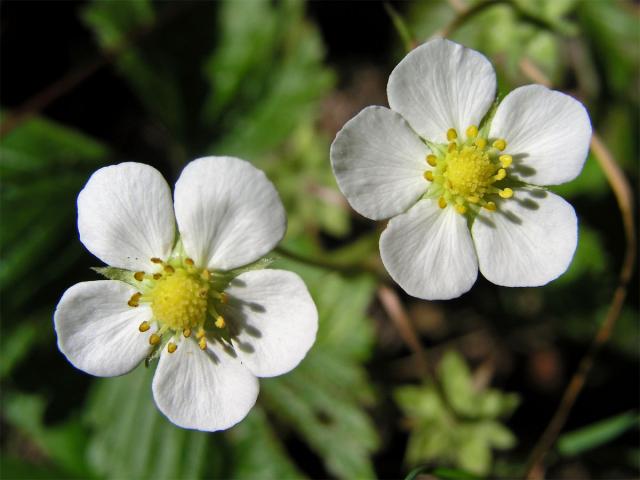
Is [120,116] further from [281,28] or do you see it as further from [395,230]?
[395,230]

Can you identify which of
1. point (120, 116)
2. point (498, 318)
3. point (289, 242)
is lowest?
point (498, 318)

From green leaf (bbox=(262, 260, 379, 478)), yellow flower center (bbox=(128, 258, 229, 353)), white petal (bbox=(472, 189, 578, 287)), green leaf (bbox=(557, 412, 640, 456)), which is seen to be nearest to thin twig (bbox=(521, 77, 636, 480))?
green leaf (bbox=(557, 412, 640, 456))

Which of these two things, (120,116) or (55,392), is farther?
(120,116)

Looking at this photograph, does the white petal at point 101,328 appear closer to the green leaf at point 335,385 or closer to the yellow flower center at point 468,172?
the yellow flower center at point 468,172

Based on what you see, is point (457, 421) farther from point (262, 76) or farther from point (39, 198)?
point (39, 198)

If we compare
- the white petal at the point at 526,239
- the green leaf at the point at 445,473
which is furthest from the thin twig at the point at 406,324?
the white petal at the point at 526,239

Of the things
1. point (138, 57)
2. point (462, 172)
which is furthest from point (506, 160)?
point (138, 57)

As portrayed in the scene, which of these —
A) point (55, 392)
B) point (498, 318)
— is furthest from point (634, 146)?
point (55, 392)
